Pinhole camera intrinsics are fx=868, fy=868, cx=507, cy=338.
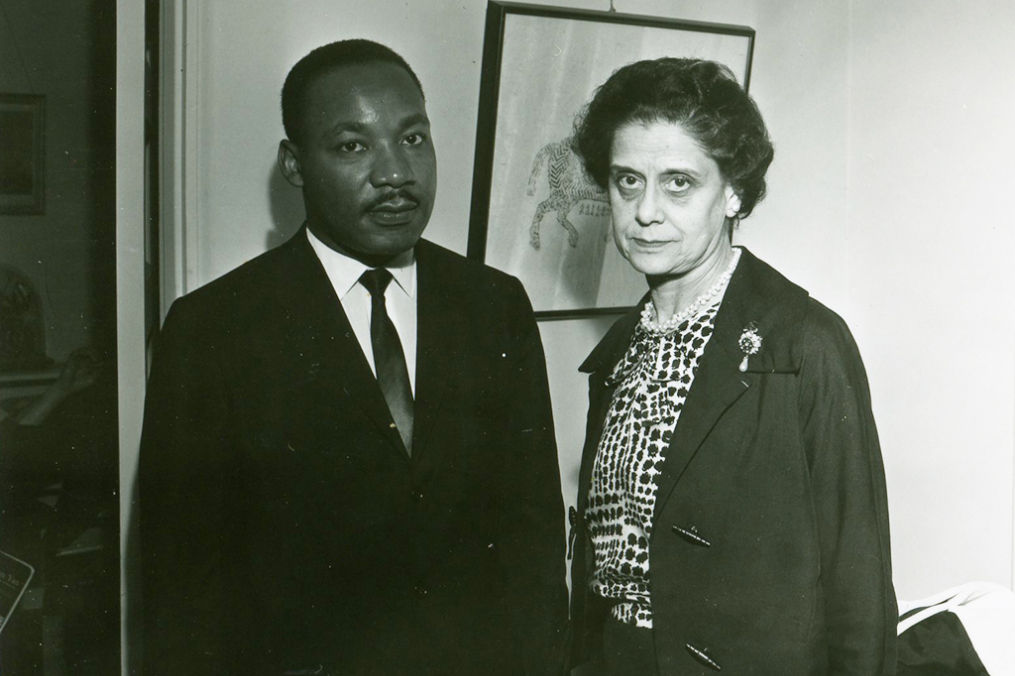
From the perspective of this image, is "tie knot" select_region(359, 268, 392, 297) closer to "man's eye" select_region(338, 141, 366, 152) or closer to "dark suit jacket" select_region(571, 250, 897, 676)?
"man's eye" select_region(338, 141, 366, 152)

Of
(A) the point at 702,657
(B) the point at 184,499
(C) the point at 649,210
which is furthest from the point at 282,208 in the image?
(A) the point at 702,657

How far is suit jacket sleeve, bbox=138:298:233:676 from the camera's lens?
A: 123 cm

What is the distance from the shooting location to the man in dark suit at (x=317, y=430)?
1.24m

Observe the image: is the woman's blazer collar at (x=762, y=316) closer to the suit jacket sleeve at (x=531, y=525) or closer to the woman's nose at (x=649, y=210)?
the woman's nose at (x=649, y=210)

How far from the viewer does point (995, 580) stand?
1.61m

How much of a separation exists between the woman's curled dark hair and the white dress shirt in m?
0.37

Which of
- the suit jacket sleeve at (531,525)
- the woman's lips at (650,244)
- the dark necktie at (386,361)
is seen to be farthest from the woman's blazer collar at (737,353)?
the dark necktie at (386,361)

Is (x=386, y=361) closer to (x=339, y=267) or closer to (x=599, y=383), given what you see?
(x=339, y=267)

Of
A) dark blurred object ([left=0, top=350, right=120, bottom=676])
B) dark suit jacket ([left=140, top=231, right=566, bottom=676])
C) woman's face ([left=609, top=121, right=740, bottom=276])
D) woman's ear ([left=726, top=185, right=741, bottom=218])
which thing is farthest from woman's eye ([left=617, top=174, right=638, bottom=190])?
dark blurred object ([left=0, top=350, right=120, bottom=676])

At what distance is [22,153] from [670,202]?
91cm

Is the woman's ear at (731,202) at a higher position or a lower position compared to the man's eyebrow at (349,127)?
lower

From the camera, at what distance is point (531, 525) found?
1450 mm

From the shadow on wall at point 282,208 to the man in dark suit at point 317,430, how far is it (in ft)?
0.26

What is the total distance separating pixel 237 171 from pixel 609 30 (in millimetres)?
739
